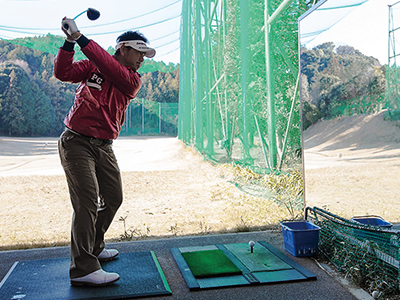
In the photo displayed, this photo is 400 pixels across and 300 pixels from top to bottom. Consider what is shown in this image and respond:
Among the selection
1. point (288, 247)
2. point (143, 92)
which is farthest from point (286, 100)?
point (143, 92)

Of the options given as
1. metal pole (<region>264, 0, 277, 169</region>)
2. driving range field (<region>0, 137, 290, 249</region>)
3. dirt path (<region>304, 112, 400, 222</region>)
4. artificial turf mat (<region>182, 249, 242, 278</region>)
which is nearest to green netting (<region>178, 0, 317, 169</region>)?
metal pole (<region>264, 0, 277, 169</region>)

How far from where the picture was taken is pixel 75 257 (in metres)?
1.72

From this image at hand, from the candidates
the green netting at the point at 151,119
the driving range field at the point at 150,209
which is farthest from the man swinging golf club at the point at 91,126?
the green netting at the point at 151,119

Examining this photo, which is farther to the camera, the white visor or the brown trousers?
the white visor

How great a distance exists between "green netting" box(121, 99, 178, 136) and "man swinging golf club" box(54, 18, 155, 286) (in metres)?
25.6

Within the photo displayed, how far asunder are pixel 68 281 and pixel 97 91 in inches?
35.4

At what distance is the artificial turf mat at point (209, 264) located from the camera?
1925mm

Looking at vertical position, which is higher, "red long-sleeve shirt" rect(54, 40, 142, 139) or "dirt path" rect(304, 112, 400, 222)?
"red long-sleeve shirt" rect(54, 40, 142, 139)

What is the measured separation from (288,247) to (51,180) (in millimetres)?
5321

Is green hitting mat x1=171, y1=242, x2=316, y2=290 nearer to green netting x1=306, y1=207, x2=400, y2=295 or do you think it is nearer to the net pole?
green netting x1=306, y1=207, x2=400, y2=295

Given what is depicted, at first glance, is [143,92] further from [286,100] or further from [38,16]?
[286,100]

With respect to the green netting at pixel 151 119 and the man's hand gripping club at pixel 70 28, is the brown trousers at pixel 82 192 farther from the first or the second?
the green netting at pixel 151 119

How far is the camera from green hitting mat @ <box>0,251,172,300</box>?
1.67 m

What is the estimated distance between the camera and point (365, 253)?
5.96ft
